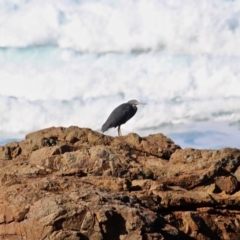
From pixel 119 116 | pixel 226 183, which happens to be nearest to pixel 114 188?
pixel 226 183

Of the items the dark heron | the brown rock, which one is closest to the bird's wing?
the dark heron

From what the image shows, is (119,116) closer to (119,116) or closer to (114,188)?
(119,116)

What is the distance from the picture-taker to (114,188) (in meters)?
Answer: 14.5

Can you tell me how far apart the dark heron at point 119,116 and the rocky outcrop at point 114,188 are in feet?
19.2

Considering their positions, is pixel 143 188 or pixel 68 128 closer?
pixel 143 188

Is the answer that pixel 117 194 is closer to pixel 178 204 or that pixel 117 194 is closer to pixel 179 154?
pixel 178 204

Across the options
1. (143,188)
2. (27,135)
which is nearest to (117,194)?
(143,188)

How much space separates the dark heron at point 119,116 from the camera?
24297mm

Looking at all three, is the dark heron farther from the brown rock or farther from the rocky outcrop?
the brown rock

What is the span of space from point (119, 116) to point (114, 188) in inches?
398

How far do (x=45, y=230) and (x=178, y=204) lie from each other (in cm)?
324

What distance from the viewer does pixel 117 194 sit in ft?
45.2

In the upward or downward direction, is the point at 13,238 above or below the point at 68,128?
below

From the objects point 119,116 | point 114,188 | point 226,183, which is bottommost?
point 114,188
